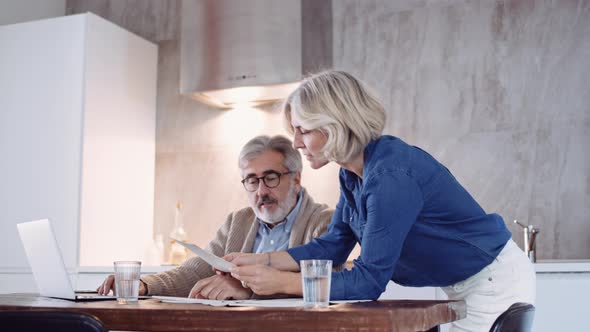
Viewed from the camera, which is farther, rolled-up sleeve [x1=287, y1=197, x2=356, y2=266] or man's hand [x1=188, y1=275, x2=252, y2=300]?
rolled-up sleeve [x1=287, y1=197, x2=356, y2=266]

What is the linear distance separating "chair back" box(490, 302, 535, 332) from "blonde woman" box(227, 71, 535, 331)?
0.31 m

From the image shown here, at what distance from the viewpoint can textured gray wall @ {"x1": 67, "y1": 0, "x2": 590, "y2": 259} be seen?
308 cm

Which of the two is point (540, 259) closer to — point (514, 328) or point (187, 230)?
point (187, 230)

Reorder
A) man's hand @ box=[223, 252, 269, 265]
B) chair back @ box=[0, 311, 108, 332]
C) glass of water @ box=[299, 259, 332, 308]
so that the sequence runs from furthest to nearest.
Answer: man's hand @ box=[223, 252, 269, 265]
glass of water @ box=[299, 259, 332, 308]
chair back @ box=[0, 311, 108, 332]

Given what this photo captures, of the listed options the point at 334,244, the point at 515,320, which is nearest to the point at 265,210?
the point at 334,244

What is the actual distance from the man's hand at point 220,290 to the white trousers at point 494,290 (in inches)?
20.6

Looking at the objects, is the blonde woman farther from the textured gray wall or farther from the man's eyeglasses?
the textured gray wall

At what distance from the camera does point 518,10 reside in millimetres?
3238

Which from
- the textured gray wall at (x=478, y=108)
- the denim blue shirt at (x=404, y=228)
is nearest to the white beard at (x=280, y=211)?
the denim blue shirt at (x=404, y=228)

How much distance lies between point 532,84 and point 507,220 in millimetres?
609

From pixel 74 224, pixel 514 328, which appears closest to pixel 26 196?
pixel 74 224

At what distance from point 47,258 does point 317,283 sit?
2.27 ft

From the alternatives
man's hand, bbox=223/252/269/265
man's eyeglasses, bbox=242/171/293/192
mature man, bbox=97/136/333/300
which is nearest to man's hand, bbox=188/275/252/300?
man's hand, bbox=223/252/269/265

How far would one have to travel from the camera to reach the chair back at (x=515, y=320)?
3.60 ft
